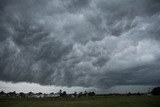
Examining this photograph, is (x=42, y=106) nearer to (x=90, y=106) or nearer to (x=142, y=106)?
(x=90, y=106)

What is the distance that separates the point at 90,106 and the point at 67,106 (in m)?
9.86

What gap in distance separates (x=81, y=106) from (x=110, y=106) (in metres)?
12.3

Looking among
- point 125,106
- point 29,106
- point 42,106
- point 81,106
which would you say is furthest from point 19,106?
point 125,106

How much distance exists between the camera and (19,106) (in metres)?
89.6

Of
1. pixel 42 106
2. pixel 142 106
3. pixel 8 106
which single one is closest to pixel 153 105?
pixel 142 106

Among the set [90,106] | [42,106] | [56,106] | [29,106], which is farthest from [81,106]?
[29,106]

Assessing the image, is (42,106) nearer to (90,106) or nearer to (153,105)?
(90,106)

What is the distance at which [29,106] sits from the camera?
8938 centimetres

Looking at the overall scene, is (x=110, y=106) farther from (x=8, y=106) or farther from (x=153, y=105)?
(x=8, y=106)

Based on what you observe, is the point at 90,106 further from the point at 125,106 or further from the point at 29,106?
the point at 29,106

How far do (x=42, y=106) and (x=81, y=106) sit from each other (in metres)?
16.9

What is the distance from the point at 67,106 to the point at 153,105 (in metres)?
38.0

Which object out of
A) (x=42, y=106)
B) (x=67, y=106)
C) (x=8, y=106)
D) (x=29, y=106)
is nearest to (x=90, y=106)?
(x=67, y=106)

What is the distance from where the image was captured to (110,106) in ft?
287
